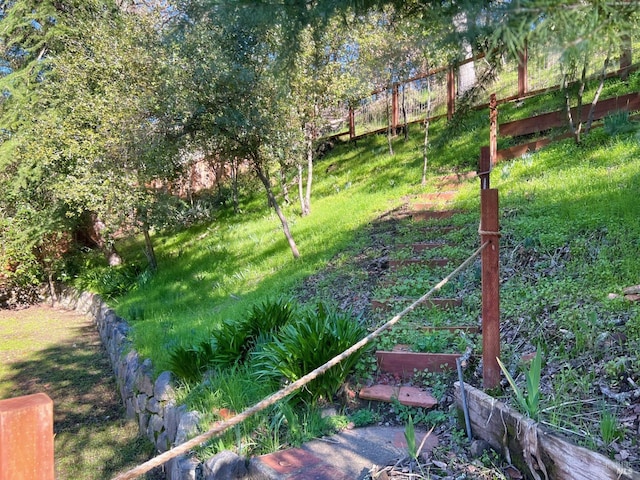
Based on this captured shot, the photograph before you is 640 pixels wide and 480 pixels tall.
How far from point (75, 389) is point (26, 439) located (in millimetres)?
6326

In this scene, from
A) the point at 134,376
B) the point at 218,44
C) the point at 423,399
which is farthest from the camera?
the point at 218,44

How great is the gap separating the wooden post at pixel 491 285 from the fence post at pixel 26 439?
2.33 m

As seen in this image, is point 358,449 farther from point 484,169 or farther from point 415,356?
point 484,169

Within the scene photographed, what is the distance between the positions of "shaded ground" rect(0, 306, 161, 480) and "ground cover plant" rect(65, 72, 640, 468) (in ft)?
2.87

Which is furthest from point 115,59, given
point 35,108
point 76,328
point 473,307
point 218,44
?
point 473,307

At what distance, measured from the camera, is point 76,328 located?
10383 millimetres

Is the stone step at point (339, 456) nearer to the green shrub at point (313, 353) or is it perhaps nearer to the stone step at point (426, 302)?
the green shrub at point (313, 353)

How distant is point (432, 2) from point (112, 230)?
9.13 m

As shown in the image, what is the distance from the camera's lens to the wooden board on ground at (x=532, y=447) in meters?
1.89

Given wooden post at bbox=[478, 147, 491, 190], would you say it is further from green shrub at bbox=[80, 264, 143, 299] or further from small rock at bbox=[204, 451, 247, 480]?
green shrub at bbox=[80, 264, 143, 299]

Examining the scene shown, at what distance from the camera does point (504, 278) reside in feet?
14.5

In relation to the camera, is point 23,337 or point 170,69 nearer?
point 170,69

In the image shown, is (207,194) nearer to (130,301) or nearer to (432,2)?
(130,301)

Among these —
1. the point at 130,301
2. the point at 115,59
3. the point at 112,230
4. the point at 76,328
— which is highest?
the point at 115,59
